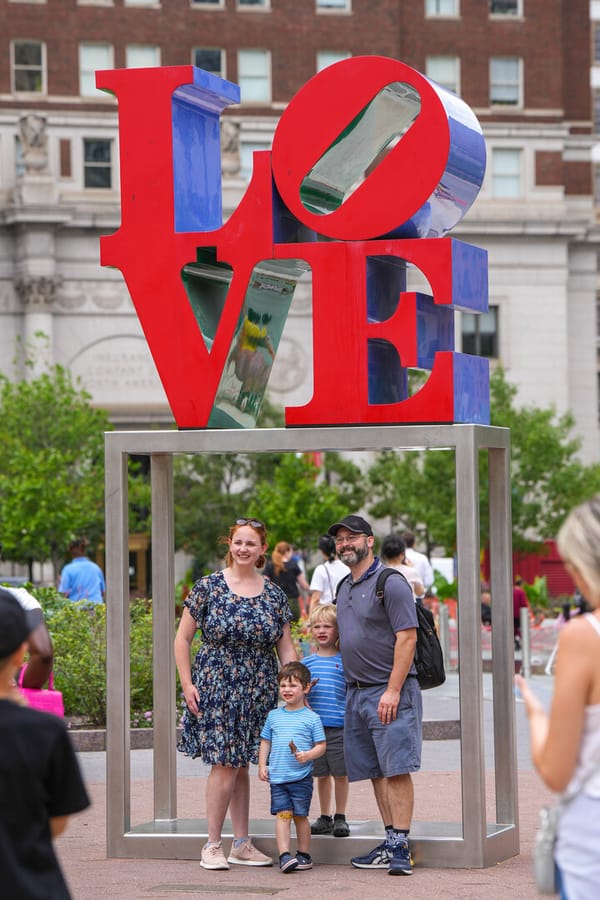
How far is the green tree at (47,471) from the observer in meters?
42.9

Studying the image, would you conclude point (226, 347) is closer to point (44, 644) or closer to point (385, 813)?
point (385, 813)

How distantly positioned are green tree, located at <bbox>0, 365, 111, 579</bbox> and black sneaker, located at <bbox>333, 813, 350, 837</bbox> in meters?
33.1

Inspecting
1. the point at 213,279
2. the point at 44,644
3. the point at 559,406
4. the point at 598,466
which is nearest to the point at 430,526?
the point at 598,466

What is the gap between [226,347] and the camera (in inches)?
399

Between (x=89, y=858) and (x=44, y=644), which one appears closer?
(x=44, y=644)

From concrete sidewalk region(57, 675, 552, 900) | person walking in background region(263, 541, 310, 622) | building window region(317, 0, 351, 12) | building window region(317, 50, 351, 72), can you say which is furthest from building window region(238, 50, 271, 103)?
concrete sidewalk region(57, 675, 552, 900)

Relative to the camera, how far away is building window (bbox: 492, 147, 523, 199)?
61.1 m

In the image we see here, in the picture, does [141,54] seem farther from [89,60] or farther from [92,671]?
[92,671]

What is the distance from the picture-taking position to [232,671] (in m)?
9.59

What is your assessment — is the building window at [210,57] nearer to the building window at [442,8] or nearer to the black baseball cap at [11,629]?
the building window at [442,8]

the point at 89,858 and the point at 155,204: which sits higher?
the point at 155,204

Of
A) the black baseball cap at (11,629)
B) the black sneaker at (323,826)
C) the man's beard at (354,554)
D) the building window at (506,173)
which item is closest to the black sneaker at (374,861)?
the black sneaker at (323,826)

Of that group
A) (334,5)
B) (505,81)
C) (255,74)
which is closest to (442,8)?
(505,81)

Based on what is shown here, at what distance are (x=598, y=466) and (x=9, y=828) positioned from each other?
47652 mm
